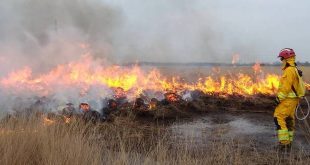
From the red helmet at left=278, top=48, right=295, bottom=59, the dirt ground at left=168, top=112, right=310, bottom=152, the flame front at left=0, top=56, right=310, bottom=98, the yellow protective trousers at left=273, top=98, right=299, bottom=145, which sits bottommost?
the dirt ground at left=168, top=112, right=310, bottom=152

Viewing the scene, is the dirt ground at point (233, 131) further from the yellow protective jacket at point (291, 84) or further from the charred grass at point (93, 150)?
the yellow protective jacket at point (291, 84)

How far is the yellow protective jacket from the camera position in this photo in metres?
8.33

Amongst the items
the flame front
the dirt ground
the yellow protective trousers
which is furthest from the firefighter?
the flame front

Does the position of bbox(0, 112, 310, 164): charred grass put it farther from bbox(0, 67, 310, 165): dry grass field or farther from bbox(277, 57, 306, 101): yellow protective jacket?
bbox(277, 57, 306, 101): yellow protective jacket

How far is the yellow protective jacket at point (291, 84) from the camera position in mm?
8328

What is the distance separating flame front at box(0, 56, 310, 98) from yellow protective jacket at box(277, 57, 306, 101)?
4.60 m

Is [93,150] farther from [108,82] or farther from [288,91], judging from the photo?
[108,82]

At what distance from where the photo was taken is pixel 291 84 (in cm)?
836

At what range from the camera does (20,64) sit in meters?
12.3

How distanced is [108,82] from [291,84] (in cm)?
592

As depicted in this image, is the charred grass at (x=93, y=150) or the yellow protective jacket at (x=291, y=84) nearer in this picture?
the charred grass at (x=93, y=150)

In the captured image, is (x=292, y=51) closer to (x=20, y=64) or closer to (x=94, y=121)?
(x=94, y=121)

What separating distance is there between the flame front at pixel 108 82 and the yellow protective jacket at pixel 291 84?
4596 millimetres

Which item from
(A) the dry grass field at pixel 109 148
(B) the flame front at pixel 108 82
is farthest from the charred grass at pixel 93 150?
(B) the flame front at pixel 108 82
